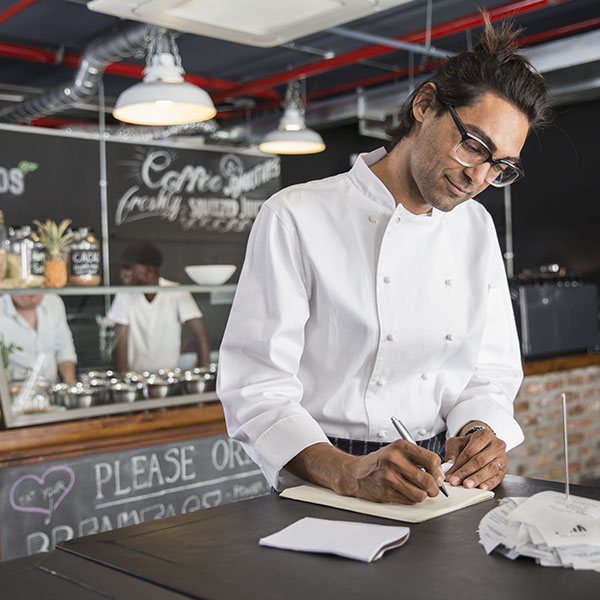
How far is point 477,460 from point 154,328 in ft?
7.68

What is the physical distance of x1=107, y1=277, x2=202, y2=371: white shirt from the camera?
11.4ft

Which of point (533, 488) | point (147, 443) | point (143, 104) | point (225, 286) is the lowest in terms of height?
point (147, 443)

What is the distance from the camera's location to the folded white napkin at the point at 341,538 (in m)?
1.03

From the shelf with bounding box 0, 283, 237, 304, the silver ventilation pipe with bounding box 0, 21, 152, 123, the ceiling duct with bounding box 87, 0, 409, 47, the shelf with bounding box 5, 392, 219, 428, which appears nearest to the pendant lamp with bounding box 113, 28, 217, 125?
the ceiling duct with bounding box 87, 0, 409, 47

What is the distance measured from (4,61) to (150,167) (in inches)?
70.0

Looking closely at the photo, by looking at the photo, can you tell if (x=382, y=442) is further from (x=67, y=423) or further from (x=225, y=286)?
(x=225, y=286)

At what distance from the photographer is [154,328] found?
3.54 m

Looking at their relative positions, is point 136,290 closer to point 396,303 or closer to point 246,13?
point 246,13

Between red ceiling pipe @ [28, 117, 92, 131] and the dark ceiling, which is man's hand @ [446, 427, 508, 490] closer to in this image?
the dark ceiling

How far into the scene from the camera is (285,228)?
1.58 meters

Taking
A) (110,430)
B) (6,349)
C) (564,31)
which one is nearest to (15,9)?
(6,349)

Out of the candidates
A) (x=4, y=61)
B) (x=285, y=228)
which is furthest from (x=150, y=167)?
(x=285, y=228)

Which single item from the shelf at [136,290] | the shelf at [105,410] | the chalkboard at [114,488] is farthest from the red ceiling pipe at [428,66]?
the chalkboard at [114,488]

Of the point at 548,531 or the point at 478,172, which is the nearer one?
the point at 548,531
